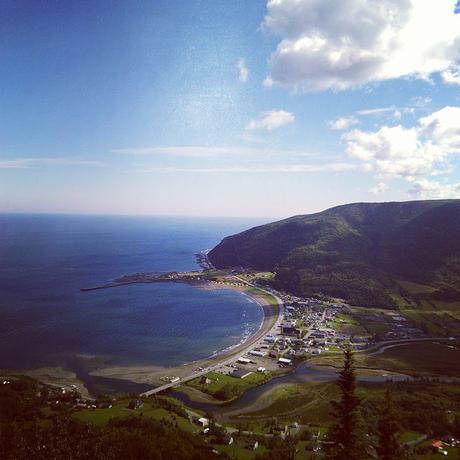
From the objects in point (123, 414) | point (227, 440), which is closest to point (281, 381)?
point (227, 440)

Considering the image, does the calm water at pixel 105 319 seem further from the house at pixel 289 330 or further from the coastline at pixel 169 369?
the house at pixel 289 330

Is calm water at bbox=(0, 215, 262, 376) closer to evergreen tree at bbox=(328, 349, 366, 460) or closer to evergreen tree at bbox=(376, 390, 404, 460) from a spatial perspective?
evergreen tree at bbox=(328, 349, 366, 460)

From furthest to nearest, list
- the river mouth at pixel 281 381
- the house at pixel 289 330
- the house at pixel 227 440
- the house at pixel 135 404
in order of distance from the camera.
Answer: the house at pixel 289 330 < the river mouth at pixel 281 381 < the house at pixel 135 404 < the house at pixel 227 440

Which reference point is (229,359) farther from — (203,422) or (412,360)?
(412,360)

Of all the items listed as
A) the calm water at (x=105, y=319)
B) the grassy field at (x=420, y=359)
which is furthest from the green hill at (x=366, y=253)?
the calm water at (x=105, y=319)

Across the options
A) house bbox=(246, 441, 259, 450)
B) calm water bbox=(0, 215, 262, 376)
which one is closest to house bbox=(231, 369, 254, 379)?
calm water bbox=(0, 215, 262, 376)

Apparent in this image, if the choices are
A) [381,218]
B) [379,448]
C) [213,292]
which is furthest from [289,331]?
[381,218]

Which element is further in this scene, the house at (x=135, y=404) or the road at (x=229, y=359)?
the road at (x=229, y=359)
